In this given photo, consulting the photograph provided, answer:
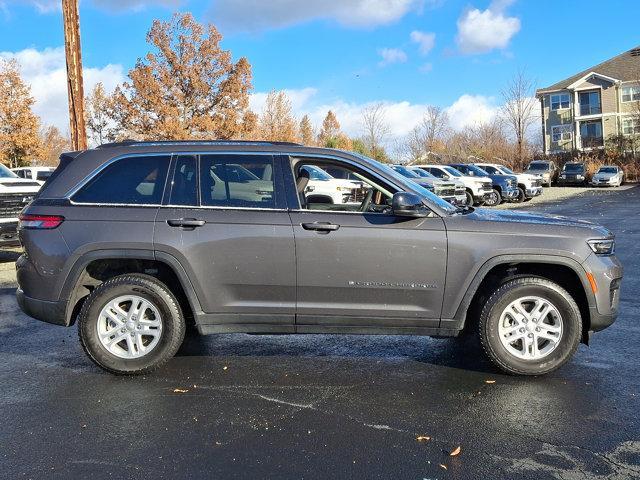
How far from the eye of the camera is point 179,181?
4867 millimetres

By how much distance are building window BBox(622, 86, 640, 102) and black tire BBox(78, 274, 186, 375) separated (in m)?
59.3

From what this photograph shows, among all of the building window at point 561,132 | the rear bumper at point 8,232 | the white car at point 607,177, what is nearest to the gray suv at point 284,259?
the rear bumper at point 8,232

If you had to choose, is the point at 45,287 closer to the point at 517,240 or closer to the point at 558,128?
the point at 517,240

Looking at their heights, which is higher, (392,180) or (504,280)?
(392,180)

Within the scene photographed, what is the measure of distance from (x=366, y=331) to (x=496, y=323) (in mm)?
1012

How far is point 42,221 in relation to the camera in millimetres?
4812

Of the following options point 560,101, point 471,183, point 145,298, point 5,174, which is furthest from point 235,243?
point 560,101

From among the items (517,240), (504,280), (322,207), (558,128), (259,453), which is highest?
(558,128)

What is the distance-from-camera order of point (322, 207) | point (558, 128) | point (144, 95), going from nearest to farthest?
point (322, 207), point (144, 95), point (558, 128)

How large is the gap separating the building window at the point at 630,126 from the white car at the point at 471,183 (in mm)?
32743

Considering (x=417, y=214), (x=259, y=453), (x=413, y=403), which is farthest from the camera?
(x=417, y=214)

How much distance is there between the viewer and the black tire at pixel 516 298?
4.64m

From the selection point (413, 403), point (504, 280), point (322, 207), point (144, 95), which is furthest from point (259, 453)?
point (144, 95)

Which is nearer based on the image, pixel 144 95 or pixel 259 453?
pixel 259 453
